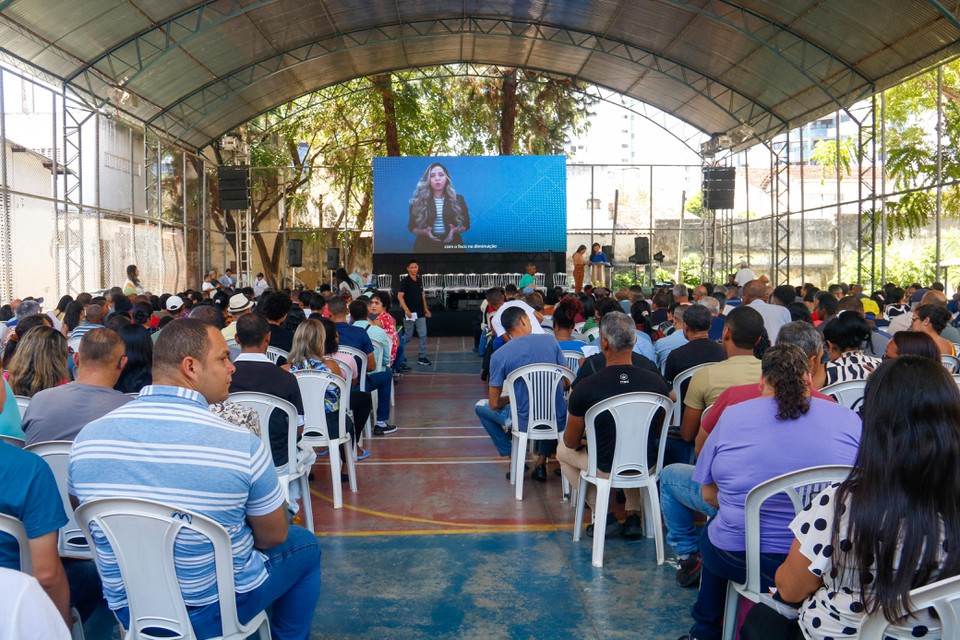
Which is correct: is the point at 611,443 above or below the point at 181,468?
below

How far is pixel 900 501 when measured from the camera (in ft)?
5.41

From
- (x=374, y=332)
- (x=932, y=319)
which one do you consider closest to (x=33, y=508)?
(x=932, y=319)

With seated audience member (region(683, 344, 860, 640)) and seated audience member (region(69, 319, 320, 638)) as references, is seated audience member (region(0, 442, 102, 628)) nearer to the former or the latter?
seated audience member (region(69, 319, 320, 638))

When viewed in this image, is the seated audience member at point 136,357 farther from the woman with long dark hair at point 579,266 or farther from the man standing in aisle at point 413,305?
the woman with long dark hair at point 579,266

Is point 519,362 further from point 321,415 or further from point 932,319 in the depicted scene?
point 932,319

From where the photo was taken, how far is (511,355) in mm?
4895

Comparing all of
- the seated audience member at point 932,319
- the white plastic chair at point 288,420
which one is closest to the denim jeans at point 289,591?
the white plastic chair at point 288,420

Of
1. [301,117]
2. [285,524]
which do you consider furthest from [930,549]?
[301,117]

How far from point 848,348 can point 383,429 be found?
3955 mm

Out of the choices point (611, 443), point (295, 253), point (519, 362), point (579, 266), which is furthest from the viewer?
point (295, 253)

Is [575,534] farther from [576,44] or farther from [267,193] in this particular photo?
[267,193]

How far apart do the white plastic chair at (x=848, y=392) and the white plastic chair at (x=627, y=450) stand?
0.84 m

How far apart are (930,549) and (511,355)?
336 cm

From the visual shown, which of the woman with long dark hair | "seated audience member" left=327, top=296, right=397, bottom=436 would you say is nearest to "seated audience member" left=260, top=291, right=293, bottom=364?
"seated audience member" left=327, top=296, right=397, bottom=436
